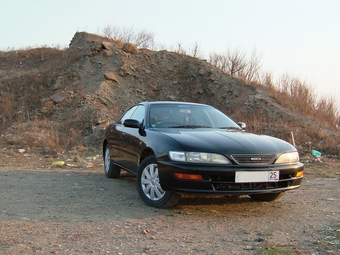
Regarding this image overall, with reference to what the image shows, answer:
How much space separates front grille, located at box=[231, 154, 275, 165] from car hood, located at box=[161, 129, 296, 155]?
0.13 ft

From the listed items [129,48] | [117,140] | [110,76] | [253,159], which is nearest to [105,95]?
[110,76]

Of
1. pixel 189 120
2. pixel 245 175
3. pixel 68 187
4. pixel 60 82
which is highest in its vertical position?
pixel 60 82

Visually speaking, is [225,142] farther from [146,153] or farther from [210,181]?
[146,153]

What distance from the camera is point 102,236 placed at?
11.8 feet

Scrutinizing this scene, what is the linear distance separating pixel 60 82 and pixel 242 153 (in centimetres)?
1449

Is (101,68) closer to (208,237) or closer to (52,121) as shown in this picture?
(52,121)

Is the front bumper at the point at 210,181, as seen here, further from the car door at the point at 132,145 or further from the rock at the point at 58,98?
the rock at the point at 58,98

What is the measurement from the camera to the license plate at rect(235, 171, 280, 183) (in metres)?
4.29

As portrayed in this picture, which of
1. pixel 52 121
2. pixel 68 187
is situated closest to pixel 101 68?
pixel 52 121

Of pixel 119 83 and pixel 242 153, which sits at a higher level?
pixel 119 83

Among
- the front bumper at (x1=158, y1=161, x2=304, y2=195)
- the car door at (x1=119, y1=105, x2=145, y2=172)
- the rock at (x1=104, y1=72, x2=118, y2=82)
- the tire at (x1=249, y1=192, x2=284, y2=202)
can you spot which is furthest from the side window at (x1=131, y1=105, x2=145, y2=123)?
the rock at (x1=104, y1=72, x2=118, y2=82)

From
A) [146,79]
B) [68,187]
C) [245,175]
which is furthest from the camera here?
[146,79]

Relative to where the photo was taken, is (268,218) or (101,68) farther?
(101,68)

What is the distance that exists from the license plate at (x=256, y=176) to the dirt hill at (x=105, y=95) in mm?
8065
